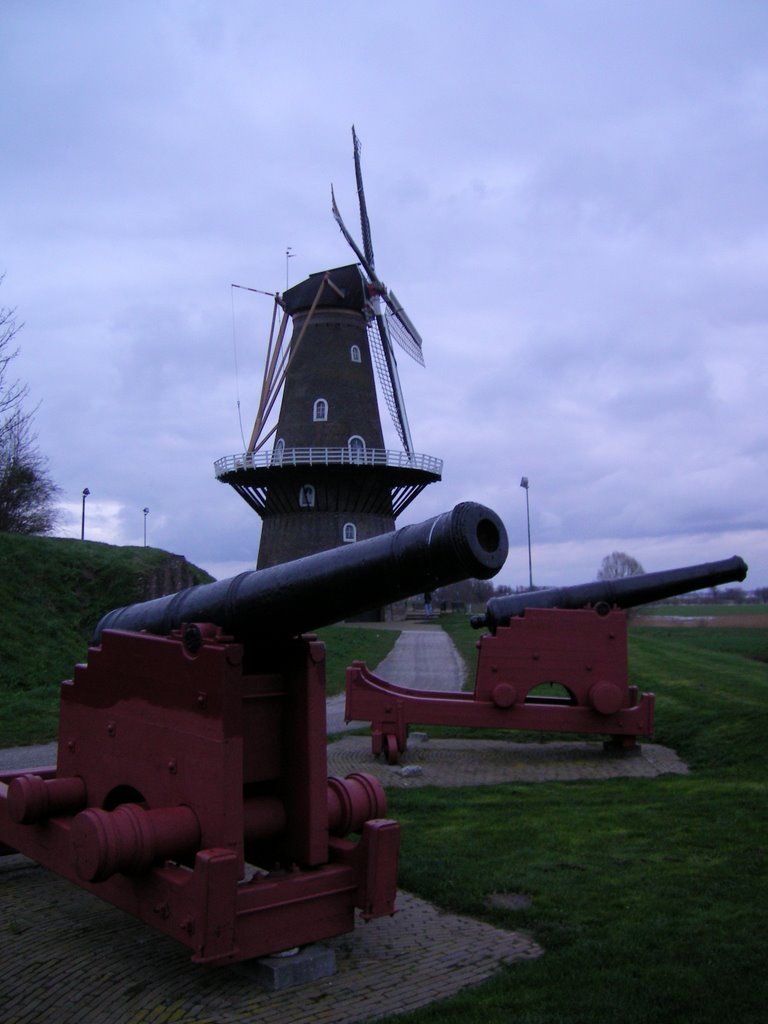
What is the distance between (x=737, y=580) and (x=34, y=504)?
1427 inches

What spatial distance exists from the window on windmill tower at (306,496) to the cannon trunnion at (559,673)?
Result: 30.4m

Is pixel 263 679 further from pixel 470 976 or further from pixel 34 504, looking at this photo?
pixel 34 504

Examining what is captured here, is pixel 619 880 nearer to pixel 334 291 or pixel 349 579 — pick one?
pixel 349 579

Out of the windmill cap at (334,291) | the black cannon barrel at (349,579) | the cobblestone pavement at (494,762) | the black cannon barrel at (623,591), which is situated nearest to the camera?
the black cannon barrel at (349,579)

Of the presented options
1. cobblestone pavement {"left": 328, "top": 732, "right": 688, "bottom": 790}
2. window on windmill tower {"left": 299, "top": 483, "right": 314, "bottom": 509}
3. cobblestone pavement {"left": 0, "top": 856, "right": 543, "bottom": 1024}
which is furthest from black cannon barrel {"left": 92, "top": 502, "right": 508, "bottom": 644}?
window on windmill tower {"left": 299, "top": 483, "right": 314, "bottom": 509}

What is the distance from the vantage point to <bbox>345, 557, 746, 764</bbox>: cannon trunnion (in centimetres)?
1084

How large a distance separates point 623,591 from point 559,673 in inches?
46.7

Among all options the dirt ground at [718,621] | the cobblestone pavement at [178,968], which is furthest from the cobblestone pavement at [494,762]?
the dirt ground at [718,621]

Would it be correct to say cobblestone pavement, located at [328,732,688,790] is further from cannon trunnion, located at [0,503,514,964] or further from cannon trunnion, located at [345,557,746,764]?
cannon trunnion, located at [0,503,514,964]

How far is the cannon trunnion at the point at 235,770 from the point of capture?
417 centimetres

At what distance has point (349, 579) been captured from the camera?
429 cm

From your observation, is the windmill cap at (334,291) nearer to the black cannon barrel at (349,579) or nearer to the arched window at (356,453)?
the arched window at (356,453)

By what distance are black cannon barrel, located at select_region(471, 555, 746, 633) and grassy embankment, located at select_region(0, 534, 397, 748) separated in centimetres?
721

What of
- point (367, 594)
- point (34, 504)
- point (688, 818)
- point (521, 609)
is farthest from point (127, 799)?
point (34, 504)
